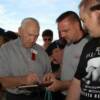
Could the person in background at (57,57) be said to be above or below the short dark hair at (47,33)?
below

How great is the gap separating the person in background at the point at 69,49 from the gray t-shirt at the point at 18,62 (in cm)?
31

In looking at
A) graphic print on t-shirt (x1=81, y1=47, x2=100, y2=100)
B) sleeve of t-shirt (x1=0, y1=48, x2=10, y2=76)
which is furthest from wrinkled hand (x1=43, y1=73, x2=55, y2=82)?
graphic print on t-shirt (x1=81, y1=47, x2=100, y2=100)

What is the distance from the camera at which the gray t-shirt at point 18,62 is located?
4799mm

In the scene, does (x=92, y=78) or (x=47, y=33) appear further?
(x=47, y=33)

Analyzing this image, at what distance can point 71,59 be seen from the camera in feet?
15.0

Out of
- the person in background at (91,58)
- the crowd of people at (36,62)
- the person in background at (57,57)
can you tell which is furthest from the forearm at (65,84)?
the person in background at (91,58)

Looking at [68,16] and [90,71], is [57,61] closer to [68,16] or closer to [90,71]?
[68,16]

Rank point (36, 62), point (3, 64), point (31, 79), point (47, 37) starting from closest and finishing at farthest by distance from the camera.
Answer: point (31, 79), point (3, 64), point (36, 62), point (47, 37)

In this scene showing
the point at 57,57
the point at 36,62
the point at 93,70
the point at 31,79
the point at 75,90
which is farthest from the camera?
the point at 57,57

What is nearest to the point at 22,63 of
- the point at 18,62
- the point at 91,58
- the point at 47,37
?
the point at 18,62

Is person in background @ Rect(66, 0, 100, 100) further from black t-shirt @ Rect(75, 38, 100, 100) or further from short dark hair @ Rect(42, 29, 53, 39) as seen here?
short dark hair @ Rect(42, 29, 53, 39)

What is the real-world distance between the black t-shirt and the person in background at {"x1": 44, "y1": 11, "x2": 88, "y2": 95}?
1.37m

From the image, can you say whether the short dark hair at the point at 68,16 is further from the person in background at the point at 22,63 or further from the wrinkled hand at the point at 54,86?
the wrinkled hand at the point at 54,86

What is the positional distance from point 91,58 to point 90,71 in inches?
4.0
